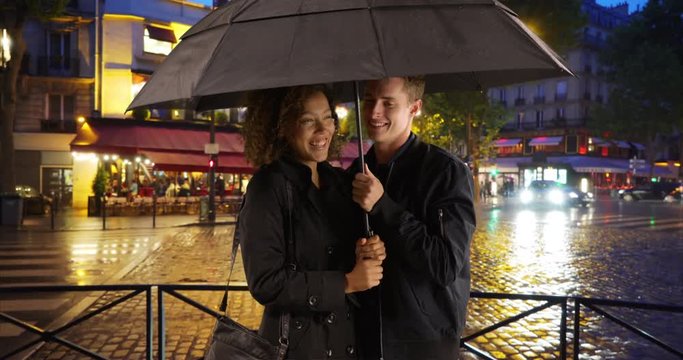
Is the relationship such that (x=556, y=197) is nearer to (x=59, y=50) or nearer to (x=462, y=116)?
(x=462, y=116)

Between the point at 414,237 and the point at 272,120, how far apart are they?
30.5 inches

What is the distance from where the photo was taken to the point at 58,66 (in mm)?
27922

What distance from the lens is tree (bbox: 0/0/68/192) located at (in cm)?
1888

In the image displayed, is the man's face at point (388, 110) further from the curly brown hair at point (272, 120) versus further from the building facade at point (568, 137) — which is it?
the building facade at point (568, 137)

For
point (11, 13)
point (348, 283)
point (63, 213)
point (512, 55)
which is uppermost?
point (11, 13)

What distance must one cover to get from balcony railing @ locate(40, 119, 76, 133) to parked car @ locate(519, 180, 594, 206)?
26.8 meters

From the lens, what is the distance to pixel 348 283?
6.90 ft

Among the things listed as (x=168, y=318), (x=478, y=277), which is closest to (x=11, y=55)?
(x=168, y=318)

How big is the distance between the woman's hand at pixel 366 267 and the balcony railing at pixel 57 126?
2929 centimetres

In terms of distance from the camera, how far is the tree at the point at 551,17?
72.4 feet

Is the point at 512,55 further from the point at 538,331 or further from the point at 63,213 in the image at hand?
the point at 63,213

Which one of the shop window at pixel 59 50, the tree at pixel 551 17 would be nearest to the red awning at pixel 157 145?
the shop window at pixel 59 50

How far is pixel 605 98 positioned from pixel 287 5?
6321 centimetres

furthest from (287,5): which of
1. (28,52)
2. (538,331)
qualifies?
(28,52)
